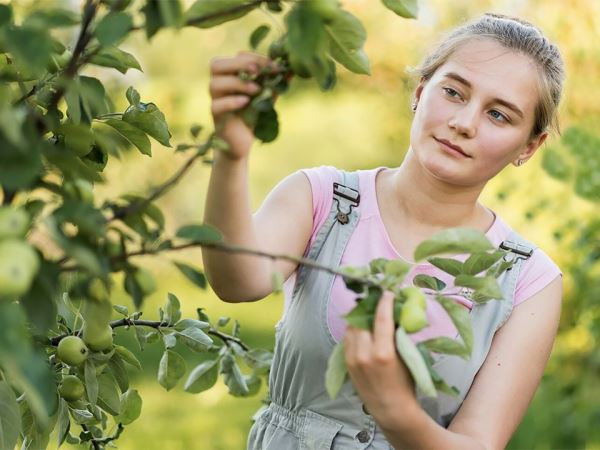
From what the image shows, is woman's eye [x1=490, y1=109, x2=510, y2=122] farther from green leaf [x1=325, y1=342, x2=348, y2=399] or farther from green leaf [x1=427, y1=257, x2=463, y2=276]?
green leaf [x1=325, y1=342, x2=348, y2=399]

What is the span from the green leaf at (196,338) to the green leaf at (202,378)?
0.29 metres

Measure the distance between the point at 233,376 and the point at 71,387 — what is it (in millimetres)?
554

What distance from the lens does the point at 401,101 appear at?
6852mm

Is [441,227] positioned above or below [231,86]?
below

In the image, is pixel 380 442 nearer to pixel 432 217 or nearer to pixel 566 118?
pixel 432 217

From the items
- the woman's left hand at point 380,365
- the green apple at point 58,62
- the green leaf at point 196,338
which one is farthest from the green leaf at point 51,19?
the green leaf at point 196,338

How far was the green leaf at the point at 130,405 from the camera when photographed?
→ 2.05 m

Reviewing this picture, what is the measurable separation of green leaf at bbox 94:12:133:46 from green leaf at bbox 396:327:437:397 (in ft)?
1.44

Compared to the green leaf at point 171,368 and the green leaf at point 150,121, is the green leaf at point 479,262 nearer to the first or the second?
the green leaf at point 150,121

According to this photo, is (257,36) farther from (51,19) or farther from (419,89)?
(419,89)

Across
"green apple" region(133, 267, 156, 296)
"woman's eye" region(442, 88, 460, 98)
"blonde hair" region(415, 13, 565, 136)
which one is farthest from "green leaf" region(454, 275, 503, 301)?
"blonde hair" region(415, 13, 565, 136)

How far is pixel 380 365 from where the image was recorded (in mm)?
1321

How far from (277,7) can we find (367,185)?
0.96 m

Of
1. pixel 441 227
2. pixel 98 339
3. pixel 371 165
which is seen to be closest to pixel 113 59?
pixel 98 339
